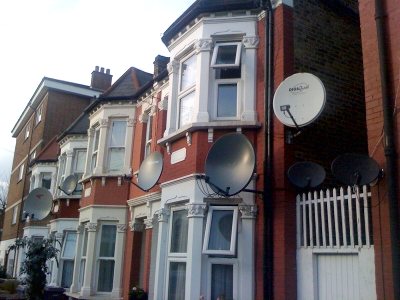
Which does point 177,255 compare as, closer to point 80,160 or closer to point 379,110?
point 379,110

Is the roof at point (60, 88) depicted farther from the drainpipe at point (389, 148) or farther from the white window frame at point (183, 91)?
the drainpipe at point (389, 148)

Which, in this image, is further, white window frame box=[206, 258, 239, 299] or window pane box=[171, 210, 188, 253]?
window pane box=[171, 210, 188, 253]

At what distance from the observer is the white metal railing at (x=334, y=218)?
6.23 meters

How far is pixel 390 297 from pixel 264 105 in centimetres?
398

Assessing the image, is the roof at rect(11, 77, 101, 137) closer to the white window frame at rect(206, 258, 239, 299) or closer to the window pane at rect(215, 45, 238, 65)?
the window pane at rect(215, 45, 238, 65)

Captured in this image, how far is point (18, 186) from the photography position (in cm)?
3061

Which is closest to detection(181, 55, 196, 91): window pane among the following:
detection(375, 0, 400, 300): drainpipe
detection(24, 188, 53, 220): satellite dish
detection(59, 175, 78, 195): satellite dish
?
detection(375, 0, 400, 300): drainpipe

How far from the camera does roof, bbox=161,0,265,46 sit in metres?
8.89

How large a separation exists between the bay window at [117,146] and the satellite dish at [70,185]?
9.00 ft

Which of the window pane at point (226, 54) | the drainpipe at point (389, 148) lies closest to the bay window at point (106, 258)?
the window pane at point (226, 54)

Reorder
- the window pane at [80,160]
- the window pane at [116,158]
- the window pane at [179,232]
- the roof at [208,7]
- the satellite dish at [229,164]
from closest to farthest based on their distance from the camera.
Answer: the satellite dish at [229,164] < the window pane at [179,232] < the roof at [208,7] < the window pane at [116,158] < the window pane at [80,160]

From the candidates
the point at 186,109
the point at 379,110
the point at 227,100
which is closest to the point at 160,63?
the point at 186,109

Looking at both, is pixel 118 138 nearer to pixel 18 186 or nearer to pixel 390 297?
pixel 390 297

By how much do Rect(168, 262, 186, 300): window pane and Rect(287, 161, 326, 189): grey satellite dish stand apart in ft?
8.95
